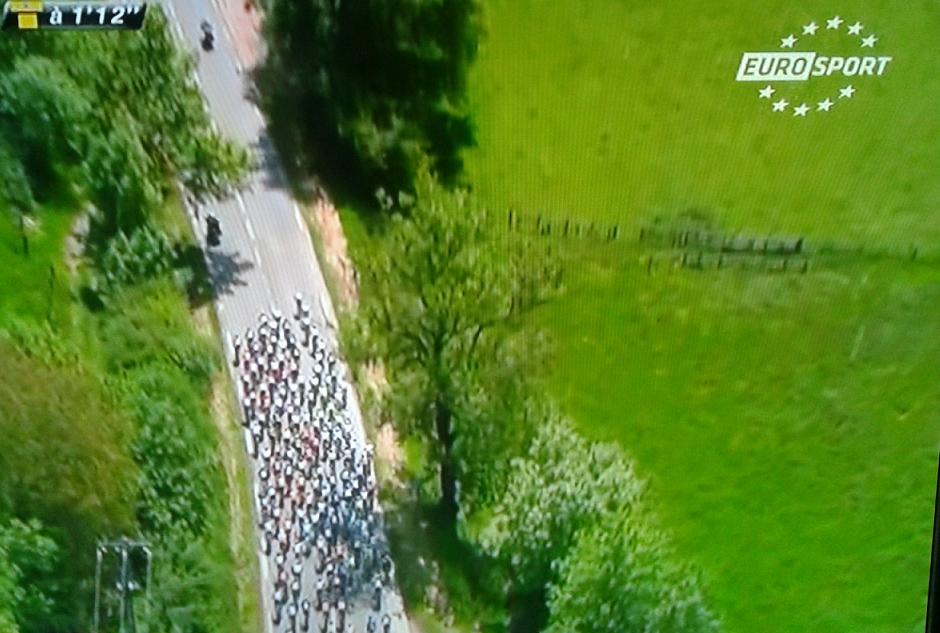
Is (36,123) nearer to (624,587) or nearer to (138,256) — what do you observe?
(138,256)

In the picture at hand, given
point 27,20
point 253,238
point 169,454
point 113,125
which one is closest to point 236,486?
point 169,454

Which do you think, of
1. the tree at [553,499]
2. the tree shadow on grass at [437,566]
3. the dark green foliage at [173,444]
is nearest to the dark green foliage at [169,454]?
the dark green foliage at [173,444]

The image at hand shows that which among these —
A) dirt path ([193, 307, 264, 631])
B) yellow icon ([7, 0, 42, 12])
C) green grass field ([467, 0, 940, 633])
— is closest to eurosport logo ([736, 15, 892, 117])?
green grass field ([467, 0, 940, 633])

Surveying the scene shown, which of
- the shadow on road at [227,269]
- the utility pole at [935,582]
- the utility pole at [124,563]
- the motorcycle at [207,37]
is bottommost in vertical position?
the utility pole at [935,582]

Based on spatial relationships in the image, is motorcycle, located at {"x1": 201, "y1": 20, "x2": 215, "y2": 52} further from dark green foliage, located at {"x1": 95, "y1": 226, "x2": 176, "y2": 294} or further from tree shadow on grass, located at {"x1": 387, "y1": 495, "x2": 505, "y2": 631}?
tree shadow on grass, located at {"x1": 387, "y1": 495, "x2": 505, "y2": 631}

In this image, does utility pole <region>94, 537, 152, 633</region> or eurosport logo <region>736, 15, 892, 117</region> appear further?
utility pole <region>94, 537, 152, 633</region>

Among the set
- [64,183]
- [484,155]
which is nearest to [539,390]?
[484,155]

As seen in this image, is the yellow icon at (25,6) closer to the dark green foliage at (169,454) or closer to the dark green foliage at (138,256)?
the dark green foliage at (138,256)
